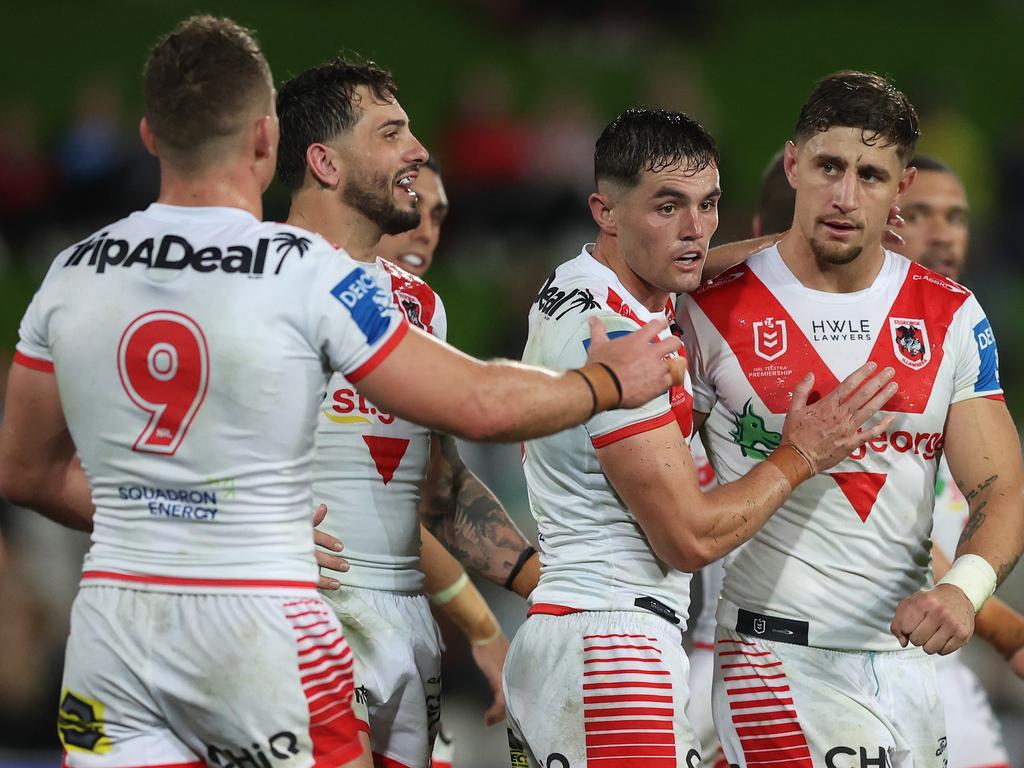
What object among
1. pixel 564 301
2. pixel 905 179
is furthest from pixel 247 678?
pixel 905 179

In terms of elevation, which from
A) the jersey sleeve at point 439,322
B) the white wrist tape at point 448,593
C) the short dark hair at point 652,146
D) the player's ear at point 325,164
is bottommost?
the white wrist tape at point 448,593

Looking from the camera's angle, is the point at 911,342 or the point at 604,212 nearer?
the point at 604,212

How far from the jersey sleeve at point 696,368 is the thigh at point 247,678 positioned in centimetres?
181

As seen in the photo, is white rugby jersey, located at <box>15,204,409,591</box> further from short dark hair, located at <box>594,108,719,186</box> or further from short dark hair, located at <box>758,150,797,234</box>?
short dark hair, located at <box>758,150,797,234</box>

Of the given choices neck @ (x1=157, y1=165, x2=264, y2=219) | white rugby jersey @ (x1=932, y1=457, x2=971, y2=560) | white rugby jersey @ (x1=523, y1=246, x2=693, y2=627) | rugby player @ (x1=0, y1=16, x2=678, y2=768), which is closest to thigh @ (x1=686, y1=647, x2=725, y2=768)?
white rugby jersey @ (x1=932, y1=457, x2=971, y2=560)

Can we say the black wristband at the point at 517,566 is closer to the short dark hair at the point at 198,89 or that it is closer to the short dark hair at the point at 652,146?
the short dark hair at the point at 652,146

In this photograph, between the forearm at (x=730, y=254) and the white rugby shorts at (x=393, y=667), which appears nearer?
the white rugby shorts at (x=393, y=667)

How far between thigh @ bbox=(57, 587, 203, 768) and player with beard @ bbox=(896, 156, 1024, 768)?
3.56 metres

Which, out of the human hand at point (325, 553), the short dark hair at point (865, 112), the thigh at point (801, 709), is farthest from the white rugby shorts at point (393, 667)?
the short dark hair at point (865, 112)

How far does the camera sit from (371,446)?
16.9 feet

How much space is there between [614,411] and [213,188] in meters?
1.36

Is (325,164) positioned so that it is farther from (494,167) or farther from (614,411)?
(494,167)

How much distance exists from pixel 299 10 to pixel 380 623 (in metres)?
12.0

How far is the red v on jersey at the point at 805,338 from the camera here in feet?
16.7
